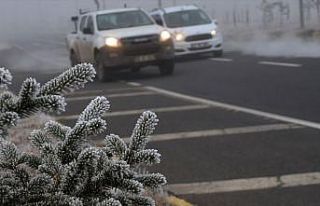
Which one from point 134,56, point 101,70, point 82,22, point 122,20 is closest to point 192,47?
point 82,22

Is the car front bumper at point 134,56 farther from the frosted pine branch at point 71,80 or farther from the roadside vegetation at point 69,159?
the frosted pine branch at point 71,80

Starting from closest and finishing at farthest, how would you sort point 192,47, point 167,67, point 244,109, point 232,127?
1. point 232,127
2. point 244,109
3. point 167,67
4. point 192,47

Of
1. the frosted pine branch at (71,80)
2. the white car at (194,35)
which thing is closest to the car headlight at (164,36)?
the white car at (194,35)

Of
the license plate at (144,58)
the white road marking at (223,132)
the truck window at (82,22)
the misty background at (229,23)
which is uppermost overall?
the truck window at (82,22)

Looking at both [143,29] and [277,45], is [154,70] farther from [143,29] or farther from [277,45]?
[277,45]

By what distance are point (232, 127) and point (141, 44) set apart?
7.91 meters

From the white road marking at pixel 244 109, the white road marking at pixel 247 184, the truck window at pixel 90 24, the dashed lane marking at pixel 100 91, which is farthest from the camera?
the truck window at pixel 90 24

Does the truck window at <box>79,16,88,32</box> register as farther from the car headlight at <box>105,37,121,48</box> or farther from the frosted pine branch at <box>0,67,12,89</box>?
the frosted pine branch at <box>0,67,12,89</box>

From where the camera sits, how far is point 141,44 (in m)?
16.2

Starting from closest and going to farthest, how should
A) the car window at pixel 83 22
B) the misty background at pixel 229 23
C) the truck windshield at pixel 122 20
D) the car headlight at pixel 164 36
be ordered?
the car headlight at pixel 164 36, the truck windshield at pixel 122 20, the car window at pixel 83 22, the misty background at pixel 229 23

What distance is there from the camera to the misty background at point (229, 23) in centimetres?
2525

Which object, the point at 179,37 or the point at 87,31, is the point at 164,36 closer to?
the point at 87,31

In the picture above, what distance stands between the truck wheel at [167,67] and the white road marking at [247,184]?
10.8 metres

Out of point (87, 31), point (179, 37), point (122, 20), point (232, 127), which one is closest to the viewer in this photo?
point (232, 127)
